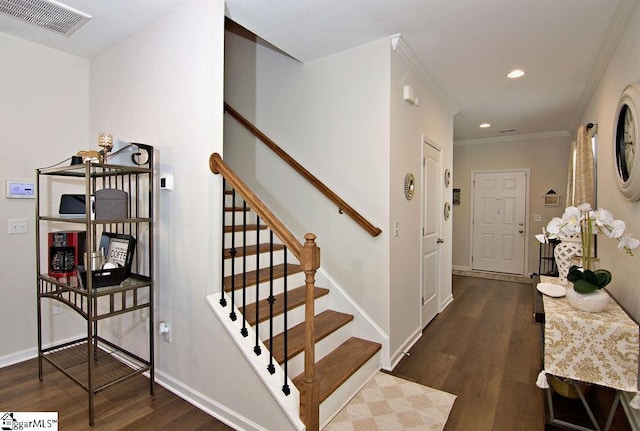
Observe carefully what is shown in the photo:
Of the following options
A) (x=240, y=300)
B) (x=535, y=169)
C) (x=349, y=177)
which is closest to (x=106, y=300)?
Result: (x=240, y=300)

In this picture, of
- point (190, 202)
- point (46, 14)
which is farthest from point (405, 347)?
point (46, 14)

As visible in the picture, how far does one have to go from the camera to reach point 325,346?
2.46 m

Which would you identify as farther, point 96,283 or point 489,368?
point 489,368

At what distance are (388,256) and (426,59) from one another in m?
1.81

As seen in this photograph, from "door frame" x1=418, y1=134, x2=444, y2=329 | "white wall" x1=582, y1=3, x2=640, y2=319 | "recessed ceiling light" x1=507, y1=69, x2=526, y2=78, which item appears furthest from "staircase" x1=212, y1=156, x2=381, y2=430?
"recessed ceiling light" x1=507, y1=69, x2=526, y2=78

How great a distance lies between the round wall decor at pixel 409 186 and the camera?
9.82 ft

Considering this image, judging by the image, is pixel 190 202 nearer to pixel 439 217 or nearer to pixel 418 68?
pixel 418 68

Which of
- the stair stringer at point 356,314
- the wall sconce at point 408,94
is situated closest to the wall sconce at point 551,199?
the wall sconce at point 408,94

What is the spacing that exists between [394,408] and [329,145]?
2079 millimetres

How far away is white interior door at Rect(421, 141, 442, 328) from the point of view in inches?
139

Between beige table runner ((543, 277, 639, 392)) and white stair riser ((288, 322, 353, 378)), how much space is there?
1.36 meters

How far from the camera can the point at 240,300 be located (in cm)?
227

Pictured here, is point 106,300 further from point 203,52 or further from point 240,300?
point 203,52

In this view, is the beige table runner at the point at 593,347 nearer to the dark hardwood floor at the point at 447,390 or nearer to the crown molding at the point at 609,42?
the dark hardwood floor at the point at 447,390
